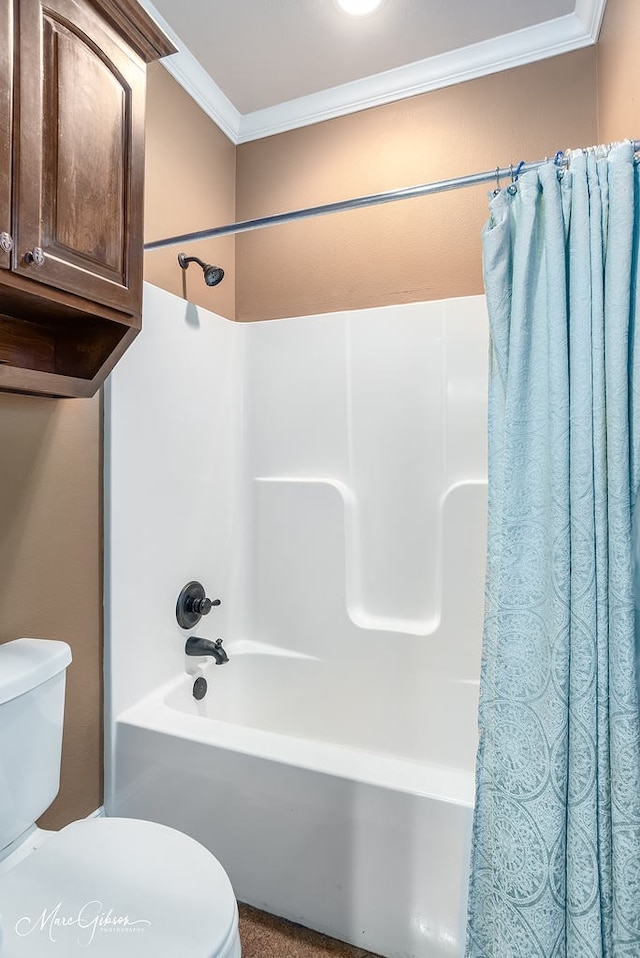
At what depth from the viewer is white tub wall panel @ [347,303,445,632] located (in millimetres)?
2061

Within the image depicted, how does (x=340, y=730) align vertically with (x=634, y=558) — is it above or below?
below

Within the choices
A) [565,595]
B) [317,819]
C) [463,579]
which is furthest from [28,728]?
[463,579]

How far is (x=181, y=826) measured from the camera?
156 centimetres

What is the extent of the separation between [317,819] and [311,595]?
925 millimetres

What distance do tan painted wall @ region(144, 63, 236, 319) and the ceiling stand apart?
0.10 meters

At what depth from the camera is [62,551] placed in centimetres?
152

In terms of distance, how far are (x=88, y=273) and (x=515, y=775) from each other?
1.39 m

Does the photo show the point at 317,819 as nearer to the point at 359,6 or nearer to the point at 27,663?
the point at 27,663

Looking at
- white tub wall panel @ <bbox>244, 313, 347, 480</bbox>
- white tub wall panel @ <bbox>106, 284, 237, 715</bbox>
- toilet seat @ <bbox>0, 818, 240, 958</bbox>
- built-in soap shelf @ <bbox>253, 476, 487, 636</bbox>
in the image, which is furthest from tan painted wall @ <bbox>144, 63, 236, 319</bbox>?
toilet seat @ <bbox>0, 818, 240, 958</bbox>

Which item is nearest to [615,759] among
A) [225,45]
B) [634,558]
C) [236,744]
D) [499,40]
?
[634,558]

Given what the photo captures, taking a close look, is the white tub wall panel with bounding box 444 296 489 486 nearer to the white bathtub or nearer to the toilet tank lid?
the white bathtub

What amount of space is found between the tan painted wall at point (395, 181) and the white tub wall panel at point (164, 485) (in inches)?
17.6

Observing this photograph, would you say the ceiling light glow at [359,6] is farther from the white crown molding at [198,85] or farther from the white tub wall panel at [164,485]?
the white tub wall panel at [164,485]

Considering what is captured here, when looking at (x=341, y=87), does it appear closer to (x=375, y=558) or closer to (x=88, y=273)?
(x=88, y=273)
